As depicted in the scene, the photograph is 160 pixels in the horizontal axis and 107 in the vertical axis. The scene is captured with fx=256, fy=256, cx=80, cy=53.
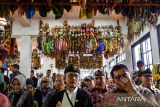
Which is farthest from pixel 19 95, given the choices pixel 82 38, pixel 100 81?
pixel 82 38

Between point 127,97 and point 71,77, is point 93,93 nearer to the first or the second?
point 71,77

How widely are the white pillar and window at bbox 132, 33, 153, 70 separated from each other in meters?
3.21

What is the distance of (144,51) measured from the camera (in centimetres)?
672

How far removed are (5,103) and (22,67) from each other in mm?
6204

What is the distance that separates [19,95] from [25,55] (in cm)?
540

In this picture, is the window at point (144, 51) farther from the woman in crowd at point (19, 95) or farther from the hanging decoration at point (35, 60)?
the woman in crowd at point (19, 95)

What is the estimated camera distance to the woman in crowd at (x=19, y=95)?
260cm

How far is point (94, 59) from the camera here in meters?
7.98

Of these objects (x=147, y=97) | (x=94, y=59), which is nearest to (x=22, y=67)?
(x=94, y=59)

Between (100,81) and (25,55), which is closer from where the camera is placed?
(100,81)

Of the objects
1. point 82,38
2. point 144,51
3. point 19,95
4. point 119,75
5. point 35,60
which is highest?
point 82,38

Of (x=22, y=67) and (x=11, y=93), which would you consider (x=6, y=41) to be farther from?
(x=22, y=67)

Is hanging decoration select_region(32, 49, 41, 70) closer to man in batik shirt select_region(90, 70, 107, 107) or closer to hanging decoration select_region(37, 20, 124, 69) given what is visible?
hanging decoration select_region(37, 20, 124, 69)

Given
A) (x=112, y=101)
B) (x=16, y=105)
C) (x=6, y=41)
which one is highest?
(x=6, y=41)
